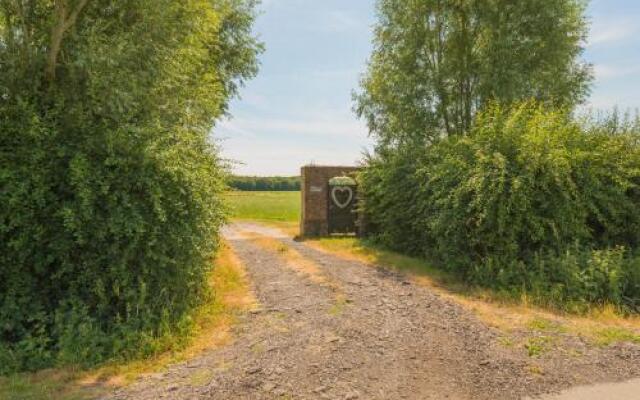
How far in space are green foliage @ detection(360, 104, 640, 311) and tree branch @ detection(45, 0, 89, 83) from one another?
311 inches

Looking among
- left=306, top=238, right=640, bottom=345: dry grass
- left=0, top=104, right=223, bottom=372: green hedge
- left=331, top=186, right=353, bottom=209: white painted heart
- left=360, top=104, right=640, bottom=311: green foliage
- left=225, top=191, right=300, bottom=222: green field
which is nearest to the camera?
left=0, top=104, right=223, bottom=372: green hedge

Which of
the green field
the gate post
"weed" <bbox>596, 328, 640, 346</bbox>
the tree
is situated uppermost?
the tree

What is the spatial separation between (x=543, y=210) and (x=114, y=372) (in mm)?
8744

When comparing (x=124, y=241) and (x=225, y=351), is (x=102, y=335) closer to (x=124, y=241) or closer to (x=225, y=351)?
(x=124, y=241)

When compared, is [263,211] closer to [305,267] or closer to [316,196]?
[316,196]

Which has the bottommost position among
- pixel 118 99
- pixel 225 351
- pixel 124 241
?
pixel 225 351

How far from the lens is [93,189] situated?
6211 millimetres

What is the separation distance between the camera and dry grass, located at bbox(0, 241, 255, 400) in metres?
4.64

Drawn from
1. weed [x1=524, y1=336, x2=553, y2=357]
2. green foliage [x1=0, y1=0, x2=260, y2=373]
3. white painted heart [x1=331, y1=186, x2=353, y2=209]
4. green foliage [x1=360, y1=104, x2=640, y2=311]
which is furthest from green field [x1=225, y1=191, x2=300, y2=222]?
weed [x1=524, y1=336, x2=553, y2=357]

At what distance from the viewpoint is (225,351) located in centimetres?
571

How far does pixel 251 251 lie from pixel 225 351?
7.76 meters

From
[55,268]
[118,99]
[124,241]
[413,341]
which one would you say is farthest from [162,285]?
[413,341]

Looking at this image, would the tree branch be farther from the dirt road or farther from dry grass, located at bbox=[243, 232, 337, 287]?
dry grass, located at bbox=[243, 232, 337, 287]

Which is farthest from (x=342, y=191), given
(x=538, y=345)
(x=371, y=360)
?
(x=371, y=360)
